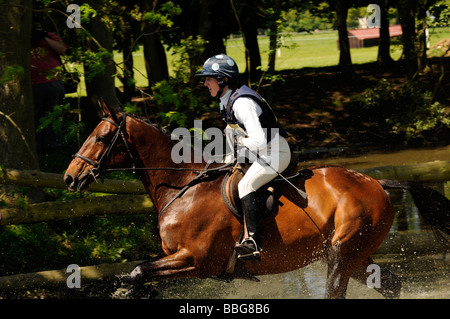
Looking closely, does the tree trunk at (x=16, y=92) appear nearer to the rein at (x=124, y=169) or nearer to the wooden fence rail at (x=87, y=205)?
the wooden fence rail at (x=87, y=205)

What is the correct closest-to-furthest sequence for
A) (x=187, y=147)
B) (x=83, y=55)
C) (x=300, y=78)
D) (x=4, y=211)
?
(x=187, y=147) → (x=4, y=211) → (x=83, y=55) → (x=300, y=78)

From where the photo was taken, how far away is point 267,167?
5473mm

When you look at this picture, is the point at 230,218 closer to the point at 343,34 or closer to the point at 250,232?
the point at 250,232

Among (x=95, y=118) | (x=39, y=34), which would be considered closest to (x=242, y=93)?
(x=39, y=34)

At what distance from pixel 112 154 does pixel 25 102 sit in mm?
3610

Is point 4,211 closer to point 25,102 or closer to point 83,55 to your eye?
point 25,102

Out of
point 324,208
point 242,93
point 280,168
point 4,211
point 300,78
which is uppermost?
point 242,93

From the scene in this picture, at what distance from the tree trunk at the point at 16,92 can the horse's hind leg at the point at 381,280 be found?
477 cm

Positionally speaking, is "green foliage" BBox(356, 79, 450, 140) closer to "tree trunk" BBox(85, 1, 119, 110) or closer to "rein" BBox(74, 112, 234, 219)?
"tree trunk" BBox(85, 1, 119, 110)

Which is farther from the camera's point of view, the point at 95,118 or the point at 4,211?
the point at 95,118

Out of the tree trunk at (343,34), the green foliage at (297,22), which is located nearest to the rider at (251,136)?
the green foliage at (297,22)

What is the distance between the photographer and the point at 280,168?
557cm

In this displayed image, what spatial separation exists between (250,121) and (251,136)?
125 mm

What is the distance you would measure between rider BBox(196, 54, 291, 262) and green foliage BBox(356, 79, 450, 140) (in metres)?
11.6
